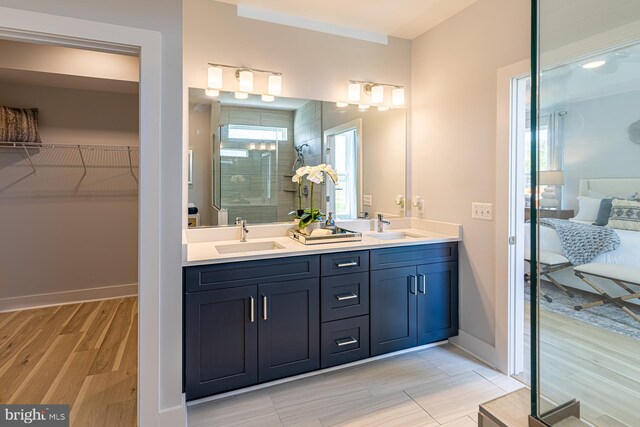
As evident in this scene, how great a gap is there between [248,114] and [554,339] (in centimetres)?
236

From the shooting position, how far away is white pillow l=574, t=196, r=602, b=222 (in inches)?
47.0

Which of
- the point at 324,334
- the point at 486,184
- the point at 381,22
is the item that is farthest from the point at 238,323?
the point at 381,22

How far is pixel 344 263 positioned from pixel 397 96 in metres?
1.69

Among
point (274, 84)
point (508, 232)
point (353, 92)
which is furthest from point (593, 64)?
point (274, 84)

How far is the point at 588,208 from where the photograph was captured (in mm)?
1226

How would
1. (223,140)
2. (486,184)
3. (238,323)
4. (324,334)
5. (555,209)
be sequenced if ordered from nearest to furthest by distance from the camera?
(555,209)
(238,323)
(324,334)
(486,184)
(223,140)

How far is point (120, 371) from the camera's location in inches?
91.8

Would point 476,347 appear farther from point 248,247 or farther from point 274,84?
point 274,84

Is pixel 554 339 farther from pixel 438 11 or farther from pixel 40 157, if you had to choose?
pixel 40 157

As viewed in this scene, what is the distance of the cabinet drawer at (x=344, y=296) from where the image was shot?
2.21 meters

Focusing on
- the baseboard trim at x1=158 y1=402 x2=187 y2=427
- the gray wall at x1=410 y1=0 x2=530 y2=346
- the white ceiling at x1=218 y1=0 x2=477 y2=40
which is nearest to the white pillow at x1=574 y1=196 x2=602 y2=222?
the gray wall at x1=410 y1=0 x2=530 y2=346

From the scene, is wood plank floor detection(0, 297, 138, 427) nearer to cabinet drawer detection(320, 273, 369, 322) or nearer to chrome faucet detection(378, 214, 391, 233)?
cabinet drawer detection(320, 273, 369, 322)

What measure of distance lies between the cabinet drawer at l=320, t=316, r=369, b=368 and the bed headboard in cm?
154

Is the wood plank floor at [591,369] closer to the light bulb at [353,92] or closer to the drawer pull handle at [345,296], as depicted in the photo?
the drawer pull handle at [345,296]
